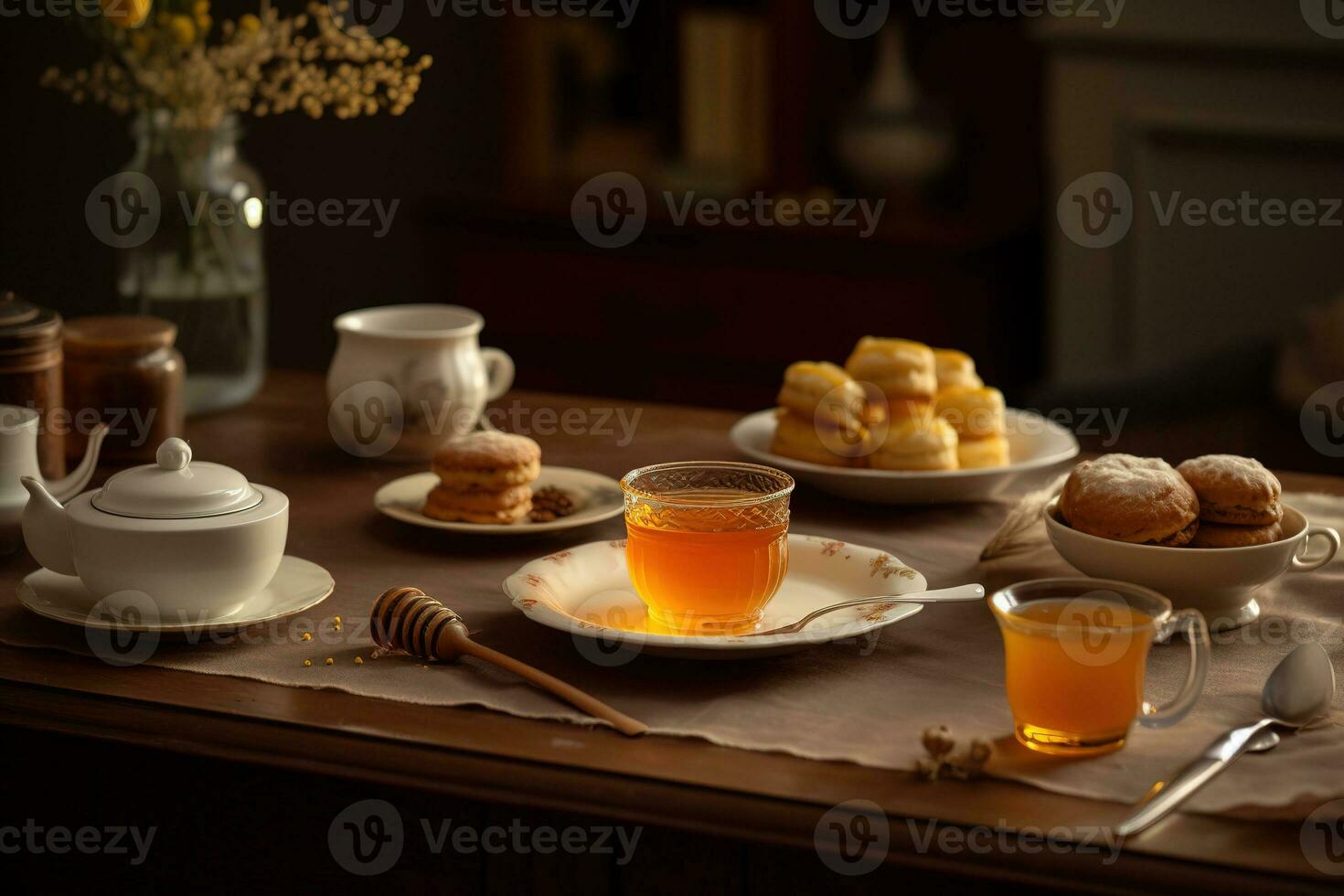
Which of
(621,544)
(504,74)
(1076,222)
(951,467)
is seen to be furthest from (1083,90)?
(621,544)

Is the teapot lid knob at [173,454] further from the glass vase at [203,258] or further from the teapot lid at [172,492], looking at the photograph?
the glass vase at [203,258]

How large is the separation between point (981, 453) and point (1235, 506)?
0.44m

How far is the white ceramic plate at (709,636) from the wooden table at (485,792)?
0.35ft

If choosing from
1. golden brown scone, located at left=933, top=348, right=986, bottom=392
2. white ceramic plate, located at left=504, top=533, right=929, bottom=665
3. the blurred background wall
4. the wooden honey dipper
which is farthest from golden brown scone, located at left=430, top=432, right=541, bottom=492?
the blurred background wall

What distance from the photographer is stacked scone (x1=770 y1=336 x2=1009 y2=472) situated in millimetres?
1604

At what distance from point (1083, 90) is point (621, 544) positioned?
246 cm

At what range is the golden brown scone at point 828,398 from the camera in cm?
162

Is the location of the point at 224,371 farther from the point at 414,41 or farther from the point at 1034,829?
the point at 414,41

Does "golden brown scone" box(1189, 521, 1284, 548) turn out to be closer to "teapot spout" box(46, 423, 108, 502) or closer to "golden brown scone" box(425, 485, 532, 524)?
"golden brown scone" box(425, 485, 532, 524)

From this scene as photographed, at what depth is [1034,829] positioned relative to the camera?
902 mm

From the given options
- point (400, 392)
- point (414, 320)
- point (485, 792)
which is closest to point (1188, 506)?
point (485, 792)

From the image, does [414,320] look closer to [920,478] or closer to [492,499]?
[492,499]

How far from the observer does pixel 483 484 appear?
1.48 meters

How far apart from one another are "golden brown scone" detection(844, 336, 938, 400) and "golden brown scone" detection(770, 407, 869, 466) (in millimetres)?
61
